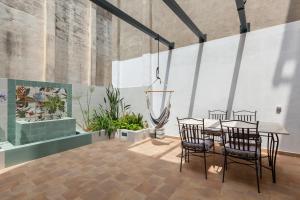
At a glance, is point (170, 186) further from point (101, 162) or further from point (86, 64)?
point (86, 64)

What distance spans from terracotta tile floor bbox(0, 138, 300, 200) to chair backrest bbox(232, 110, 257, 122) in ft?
3.12

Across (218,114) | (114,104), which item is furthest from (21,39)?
(218,114)

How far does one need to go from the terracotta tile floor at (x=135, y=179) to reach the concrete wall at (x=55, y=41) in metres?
4.28

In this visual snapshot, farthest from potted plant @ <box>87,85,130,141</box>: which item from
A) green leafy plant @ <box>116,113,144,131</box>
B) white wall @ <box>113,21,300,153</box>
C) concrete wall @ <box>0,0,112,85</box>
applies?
concrete wall @ <box>0,0,112,85</box>

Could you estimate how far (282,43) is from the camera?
3609 millimetres

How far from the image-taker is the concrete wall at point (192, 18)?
381 centimetres

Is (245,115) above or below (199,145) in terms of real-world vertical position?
above

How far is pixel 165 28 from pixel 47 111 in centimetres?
437

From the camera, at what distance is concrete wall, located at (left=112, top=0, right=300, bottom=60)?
3.81 m

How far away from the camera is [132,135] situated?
4.75 m

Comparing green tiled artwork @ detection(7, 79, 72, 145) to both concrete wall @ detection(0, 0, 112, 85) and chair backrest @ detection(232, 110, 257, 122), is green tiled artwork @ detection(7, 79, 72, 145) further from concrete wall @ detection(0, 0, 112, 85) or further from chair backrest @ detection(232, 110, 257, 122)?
chair backrest @ detection(232, 110, 257, 122)

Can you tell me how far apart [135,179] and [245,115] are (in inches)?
119

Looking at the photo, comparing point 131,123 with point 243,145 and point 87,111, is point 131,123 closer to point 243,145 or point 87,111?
point 87,111

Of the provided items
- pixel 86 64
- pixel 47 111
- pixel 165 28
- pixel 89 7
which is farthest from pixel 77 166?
pixel 89 7
